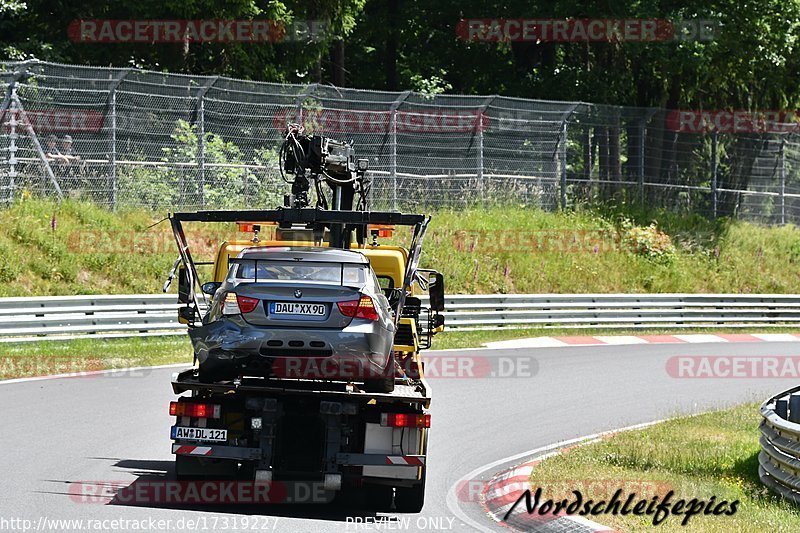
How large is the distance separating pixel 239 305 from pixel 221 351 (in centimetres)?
39

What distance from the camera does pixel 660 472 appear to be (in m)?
12.1

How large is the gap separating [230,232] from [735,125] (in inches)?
688

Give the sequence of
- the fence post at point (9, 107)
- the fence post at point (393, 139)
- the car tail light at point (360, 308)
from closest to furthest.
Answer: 1. the car tail light at point (360, 308)
2. the fence post at point (9, 107)
3. the fence post at point (393, 139)

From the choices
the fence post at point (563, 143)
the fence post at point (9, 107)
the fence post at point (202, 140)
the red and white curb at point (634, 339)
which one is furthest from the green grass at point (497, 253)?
the red and white curb at point (634, 339)

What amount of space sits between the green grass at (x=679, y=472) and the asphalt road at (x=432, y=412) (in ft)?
3.08

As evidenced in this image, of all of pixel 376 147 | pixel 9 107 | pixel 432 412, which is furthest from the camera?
pixel 376 147

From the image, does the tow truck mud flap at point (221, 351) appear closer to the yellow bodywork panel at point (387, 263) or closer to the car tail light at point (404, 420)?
the car tail light at point (404, 420)

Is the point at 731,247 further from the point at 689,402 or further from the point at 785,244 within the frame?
the point at 689,402

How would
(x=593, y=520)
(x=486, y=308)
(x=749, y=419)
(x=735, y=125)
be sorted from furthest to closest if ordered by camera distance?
1. (x=735, y=125)
2. (x=486, y=308)
3. (x=749, y=419)
4. (x=593, y=520)

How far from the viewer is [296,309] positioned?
34.0ft

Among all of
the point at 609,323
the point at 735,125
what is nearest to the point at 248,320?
the point at 609,323

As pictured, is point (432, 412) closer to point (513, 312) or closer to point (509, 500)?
point (509, 500)

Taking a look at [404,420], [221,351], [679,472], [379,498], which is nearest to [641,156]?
[679,472]

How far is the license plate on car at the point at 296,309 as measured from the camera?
10.3 meters
